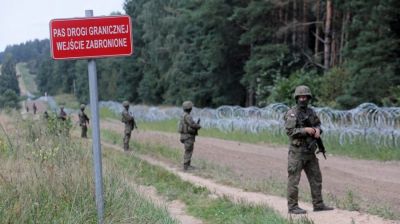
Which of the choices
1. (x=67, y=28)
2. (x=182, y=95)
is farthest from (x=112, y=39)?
(x=182, y=95)

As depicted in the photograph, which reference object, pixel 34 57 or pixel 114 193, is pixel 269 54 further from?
pixel 114 193

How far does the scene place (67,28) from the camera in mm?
5855

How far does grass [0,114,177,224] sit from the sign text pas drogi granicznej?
161 centimetres

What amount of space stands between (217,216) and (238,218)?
0.81 metres

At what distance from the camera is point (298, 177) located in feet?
28.2

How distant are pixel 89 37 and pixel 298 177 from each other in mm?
4067

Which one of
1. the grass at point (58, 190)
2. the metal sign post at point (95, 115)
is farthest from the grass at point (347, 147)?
the metal sign post at point (95, 115)

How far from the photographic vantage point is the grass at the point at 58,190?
241 inches

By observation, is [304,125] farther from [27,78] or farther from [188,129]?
[27,78]

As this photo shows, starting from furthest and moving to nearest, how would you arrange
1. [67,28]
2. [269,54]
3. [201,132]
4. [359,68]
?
[269,54] → [201,132] → [359,68] → [67,28]

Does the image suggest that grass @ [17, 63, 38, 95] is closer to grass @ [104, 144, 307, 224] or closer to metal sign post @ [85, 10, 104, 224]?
grass @ [104, 144, 307, 224]

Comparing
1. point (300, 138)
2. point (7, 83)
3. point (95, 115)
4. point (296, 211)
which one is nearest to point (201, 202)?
point (296, 211)

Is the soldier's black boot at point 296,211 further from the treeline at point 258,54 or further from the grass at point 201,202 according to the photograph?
the treeline at point 258,54

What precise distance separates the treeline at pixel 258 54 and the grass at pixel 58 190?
23.8 feet
